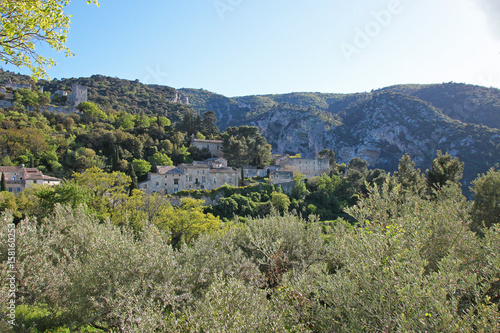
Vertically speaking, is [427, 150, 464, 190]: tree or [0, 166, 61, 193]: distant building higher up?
[427, 150, 464, 190]: tree

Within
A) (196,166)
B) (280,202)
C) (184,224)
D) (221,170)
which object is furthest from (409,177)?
(196,166)

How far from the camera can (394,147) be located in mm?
127750

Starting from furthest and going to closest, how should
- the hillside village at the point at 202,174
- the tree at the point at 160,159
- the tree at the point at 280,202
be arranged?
the tree at the point at 160,159 < the tree at the point at 280,202 < the hillside village at the point at 202,174

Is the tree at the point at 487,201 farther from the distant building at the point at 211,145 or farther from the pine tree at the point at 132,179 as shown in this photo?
the distant building at the point at 211,145

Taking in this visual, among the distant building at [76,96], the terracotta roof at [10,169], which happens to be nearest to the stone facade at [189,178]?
the terracotta roof at [10,169]

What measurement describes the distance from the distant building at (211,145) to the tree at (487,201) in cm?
5102

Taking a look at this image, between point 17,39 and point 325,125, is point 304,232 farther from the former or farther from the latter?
point 325,125

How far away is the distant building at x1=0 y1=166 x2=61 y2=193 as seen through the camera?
135 feet

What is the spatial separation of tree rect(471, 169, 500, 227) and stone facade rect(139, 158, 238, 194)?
39614mm

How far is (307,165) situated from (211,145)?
23411mm

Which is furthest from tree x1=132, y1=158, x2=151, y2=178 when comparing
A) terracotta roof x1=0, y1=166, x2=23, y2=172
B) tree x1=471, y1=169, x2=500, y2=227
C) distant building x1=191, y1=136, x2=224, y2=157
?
tree x1=471, y1=169, x2=500, y2=227

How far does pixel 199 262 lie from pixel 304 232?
7060 mm

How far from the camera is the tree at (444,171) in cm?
2494

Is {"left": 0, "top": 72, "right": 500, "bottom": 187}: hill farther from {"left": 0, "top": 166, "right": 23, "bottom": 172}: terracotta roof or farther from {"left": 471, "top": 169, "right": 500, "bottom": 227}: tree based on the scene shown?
{"left": 471, "top": 169, "right": 500, "bottom": 227}: tree
